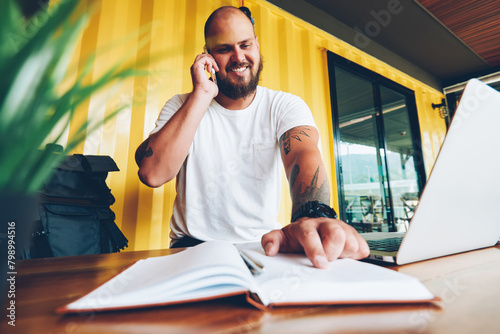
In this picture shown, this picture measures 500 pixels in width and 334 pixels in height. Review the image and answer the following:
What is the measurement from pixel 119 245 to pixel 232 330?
1.35m

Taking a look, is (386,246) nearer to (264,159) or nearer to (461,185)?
(461,185)

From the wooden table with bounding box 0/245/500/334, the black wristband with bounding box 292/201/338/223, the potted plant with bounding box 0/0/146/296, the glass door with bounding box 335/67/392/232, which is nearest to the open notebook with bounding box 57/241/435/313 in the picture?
the wooden table with bounding box 0/245/500/334

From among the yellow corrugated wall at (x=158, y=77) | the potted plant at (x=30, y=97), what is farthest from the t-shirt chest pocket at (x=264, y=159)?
the potted plant at (x=30, y=97)

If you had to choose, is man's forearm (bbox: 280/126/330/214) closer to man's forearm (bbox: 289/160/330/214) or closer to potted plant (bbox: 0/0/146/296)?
man's forearm (bbox: 289/160/330/214)

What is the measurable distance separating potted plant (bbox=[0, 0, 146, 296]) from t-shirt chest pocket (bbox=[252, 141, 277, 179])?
3.46 feet

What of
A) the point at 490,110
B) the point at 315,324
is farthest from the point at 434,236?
the point at 315,324

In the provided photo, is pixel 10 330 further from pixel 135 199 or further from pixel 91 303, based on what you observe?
pixel 135 199

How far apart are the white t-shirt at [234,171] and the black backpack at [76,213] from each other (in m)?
0.42

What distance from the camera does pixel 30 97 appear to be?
0.20m

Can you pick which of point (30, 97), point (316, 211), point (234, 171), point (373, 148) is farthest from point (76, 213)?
point (373, 148)

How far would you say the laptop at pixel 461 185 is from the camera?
0.43 metres

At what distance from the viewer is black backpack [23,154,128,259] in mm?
1200

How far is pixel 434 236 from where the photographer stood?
0.51 m

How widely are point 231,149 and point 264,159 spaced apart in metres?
0.17
